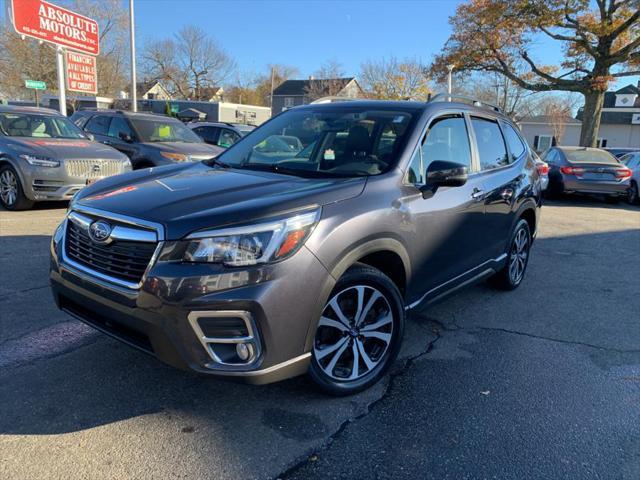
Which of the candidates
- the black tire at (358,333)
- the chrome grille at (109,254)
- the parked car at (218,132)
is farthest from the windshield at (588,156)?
the chrome grille at (109,254)

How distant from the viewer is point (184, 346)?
2.37 meters

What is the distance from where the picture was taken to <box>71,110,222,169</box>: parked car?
31.4ft

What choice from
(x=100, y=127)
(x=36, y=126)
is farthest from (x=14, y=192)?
(x=100, y=127)

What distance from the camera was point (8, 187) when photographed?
26.2 feet

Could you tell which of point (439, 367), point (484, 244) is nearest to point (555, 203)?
point (484, 244)

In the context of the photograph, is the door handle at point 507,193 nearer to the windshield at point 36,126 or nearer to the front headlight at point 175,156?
the front headlight at point 175,156

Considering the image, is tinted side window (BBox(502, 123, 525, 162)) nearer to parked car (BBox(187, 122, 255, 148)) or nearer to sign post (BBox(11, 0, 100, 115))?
parked car (BBox(187, 122, 255, 148))

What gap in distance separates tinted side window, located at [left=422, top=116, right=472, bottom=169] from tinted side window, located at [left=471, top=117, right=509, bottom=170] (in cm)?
26

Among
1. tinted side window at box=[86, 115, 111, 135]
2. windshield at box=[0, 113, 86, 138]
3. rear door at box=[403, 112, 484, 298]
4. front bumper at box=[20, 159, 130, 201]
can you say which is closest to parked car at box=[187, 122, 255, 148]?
tinted side window at box=[86, 115, 111, 135]

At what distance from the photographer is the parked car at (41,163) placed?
7680 millimetres

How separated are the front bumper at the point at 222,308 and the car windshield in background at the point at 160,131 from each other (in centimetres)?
833

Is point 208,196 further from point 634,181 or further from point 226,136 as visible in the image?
point 634,181

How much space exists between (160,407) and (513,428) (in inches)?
78.9

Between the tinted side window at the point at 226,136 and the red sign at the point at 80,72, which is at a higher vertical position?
the red sign at the point at 80,72
